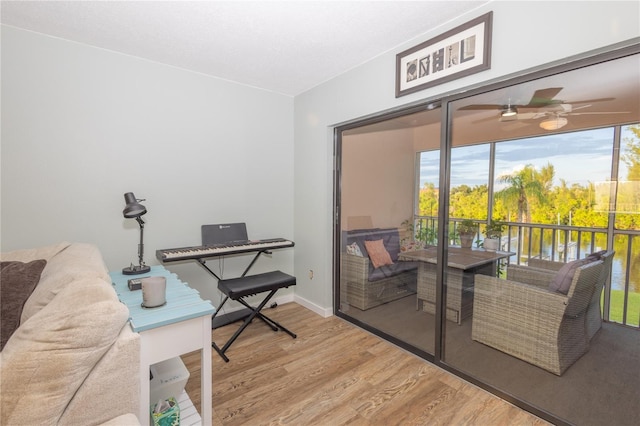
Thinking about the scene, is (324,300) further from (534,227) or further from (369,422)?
(534,227)

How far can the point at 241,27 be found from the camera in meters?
2.15

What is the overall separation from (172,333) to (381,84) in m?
2.44

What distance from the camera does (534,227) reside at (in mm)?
1884

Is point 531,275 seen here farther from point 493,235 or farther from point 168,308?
point 168,308

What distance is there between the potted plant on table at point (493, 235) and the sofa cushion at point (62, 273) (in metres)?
2.45

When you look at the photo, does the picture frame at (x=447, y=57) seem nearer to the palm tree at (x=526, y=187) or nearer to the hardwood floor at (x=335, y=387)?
the palm tree at (x=526, y=187)

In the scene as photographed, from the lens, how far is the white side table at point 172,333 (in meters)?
1.40

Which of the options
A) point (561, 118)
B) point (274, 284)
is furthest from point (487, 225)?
point (274, 284)

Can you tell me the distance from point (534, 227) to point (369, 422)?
1615 mm

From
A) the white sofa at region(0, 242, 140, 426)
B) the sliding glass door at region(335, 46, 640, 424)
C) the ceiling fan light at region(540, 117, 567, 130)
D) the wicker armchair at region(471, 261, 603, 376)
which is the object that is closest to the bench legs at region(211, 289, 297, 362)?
the sliding glass door at region(335, 46, 640, 424)

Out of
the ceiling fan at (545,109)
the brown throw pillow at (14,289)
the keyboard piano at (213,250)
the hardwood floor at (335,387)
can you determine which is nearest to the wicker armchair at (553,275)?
the hardwood floor at (335,387)

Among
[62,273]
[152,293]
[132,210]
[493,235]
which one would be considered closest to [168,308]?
[152,293]

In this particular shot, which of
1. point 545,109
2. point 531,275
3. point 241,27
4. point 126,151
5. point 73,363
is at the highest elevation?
point 241,27

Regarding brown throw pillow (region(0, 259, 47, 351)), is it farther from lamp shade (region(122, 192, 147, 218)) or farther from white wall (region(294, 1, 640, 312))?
white wall (region(294, 1, 640, 312))
